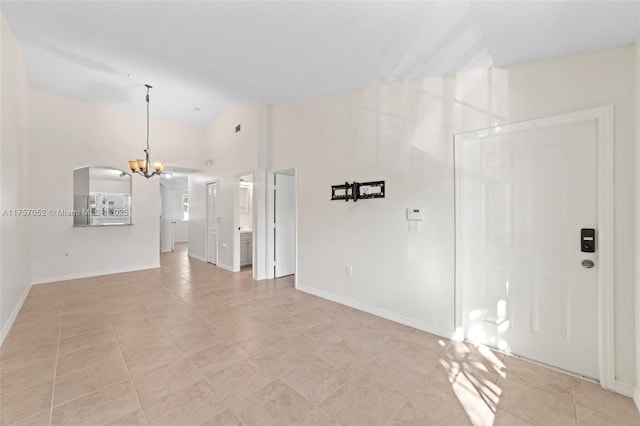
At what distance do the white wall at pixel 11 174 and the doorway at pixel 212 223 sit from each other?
314cm

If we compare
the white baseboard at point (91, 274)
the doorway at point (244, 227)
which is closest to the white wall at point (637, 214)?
the doorway at point (244, 227)

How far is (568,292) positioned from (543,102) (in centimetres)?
164

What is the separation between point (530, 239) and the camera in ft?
7.88

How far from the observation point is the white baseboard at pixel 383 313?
9.40 feet

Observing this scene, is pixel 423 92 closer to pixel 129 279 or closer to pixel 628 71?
pixel 628 71

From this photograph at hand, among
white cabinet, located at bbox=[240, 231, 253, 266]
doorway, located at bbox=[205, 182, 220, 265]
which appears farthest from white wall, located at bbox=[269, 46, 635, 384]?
doorway, located at bbox=[205, 182, 220, 265]

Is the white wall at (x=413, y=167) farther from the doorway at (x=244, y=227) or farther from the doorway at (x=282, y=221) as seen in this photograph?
the doorway at (x=244, y=227)

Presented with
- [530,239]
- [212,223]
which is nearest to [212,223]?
[212,223]

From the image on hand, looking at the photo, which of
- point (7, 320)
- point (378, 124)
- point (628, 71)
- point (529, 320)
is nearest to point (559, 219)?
point (529, 320)

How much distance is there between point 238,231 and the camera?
224 inches

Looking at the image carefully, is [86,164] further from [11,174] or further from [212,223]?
Answer: [212,223]

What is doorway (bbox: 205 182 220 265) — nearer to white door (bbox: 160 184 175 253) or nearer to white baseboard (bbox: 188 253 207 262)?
white baseboard (bbox: 188 253 207 262)

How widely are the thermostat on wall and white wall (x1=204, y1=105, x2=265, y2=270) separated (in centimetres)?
286

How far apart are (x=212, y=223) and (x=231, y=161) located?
6.05 feet
